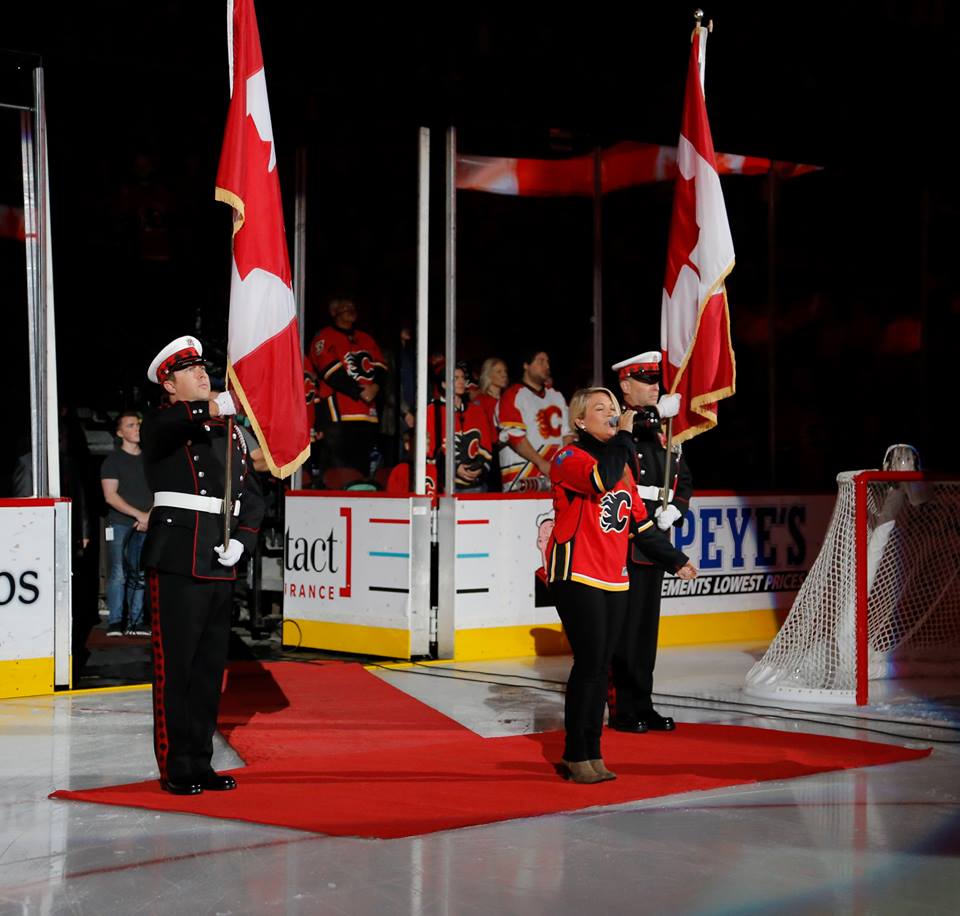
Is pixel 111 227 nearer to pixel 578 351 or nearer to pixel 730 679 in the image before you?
pixel 578 351

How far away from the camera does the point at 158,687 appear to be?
6645 millimetres

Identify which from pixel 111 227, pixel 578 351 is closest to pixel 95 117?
pixel 111 227

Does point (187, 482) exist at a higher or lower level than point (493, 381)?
lower

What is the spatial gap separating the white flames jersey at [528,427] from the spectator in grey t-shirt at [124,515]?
306 cm

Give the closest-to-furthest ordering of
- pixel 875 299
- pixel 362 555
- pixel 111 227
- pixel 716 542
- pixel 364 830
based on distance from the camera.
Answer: pixel 364 830
pixel 362 555
pixel 716 542
pixel 111 227
pixel 875 299

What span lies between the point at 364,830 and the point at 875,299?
12.3 meters

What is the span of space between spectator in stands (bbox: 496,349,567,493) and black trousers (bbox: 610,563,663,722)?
426cm

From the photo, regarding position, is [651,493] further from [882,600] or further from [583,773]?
[882,600]

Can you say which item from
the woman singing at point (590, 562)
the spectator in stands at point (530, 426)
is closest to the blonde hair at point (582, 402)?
the woman singing at point (590, 562)

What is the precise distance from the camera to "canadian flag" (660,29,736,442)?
8.45 meters

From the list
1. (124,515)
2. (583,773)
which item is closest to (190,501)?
(583,773)

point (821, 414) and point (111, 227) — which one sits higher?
point (111, 227)

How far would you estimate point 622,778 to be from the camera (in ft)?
22.9

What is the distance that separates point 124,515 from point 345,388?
7.47ft
